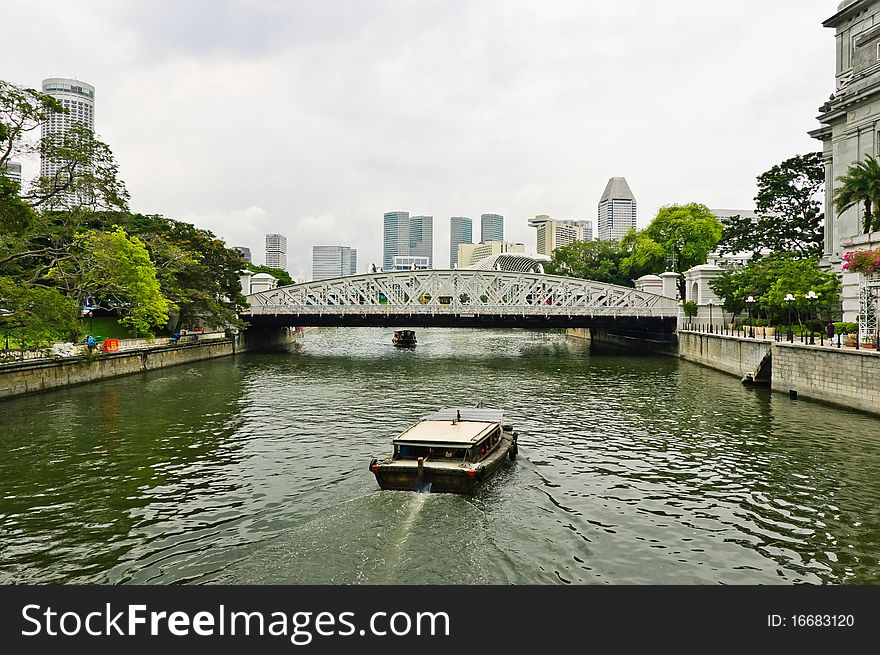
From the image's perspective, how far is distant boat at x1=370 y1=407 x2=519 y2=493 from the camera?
1560cm

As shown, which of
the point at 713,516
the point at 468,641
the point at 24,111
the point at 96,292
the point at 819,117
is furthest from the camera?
the point at 819,117

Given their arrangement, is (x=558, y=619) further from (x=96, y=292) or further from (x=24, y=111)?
(x=96, y=292)

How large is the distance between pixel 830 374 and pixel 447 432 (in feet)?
74.8

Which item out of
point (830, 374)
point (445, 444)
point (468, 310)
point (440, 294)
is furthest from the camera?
point (440, 294)

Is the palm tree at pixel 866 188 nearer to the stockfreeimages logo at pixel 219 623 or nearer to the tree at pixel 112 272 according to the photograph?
the stockfreeimages logo at pixel 219 623

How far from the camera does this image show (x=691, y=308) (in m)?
61.2

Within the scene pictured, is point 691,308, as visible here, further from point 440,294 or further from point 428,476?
point 428,476

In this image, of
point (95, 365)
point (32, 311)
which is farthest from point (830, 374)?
point (95, 365)

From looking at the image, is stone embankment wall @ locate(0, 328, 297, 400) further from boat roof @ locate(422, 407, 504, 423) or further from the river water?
boat roof @ locate(422, 407, 504, 423)

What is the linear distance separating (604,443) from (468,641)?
15.6 m

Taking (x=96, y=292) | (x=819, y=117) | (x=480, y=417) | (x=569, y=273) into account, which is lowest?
(x=480, y=417)

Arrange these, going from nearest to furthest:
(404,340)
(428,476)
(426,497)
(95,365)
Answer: (426,497), (428,476), (95,365), (404,340)

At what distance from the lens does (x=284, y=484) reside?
17.3m

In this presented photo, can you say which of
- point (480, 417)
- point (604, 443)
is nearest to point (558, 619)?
point (480, 417)
